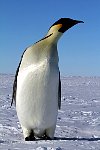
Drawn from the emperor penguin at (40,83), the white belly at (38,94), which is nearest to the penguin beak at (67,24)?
the emperor penguin at (40,83)

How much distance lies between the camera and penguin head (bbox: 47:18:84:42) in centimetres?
460

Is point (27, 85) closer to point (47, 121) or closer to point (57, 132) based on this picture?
point (47, 121)

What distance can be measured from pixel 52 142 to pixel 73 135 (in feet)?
3.63

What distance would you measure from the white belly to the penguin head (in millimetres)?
397

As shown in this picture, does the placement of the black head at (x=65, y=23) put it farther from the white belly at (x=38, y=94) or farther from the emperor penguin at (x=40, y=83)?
the white belly at (x=38, y=94)

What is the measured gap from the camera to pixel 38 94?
176 inches

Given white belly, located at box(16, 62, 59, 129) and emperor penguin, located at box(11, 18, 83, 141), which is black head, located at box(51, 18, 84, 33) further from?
white belly, located at box(16, 62, 59, 129)

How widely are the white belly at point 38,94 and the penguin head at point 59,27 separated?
15.6 inches

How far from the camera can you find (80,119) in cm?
727

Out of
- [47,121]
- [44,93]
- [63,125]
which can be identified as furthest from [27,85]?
[63,125]

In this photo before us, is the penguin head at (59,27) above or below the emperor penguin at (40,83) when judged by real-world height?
above

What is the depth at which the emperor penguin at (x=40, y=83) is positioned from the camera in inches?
175

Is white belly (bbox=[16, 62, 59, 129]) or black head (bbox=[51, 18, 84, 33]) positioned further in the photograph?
black head (bbox=[51, 18, 84, 33])

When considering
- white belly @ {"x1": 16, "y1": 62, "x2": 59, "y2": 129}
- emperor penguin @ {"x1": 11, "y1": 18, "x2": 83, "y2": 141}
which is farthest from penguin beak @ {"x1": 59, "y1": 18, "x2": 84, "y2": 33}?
white belly @ {"x1": 16, "y1": 62, "x2": 59, "y2": 129}
